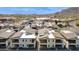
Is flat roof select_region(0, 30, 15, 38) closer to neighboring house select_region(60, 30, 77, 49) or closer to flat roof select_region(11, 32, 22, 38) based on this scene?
flat roof select_region(11, 32, 22, 38)

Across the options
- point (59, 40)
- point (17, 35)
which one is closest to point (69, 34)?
point (59, 40)

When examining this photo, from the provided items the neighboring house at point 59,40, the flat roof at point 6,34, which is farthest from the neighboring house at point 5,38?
the neighboring house at point 59,40

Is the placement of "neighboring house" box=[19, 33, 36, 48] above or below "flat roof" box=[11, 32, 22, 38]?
below

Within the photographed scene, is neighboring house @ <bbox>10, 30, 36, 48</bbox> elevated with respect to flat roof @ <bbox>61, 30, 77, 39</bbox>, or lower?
lower

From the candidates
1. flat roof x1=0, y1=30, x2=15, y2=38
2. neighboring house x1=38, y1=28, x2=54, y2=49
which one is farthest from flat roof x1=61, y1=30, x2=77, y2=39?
flat roof x1=0, y1=30, x2=15, y2=38

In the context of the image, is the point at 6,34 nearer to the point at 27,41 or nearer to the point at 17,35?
the point at 17,35

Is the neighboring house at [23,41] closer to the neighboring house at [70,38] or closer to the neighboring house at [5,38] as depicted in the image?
the neighboring house at [5,38]

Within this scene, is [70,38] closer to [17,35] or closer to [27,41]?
[27,41]

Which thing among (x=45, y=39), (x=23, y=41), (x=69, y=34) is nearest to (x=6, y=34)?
(x=23, y=41)

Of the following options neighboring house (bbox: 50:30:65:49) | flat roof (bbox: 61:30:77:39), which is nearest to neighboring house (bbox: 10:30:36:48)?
neighboring house (bbox: 50:30:65:49)

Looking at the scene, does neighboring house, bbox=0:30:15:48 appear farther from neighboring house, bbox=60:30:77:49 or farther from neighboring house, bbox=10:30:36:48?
neighboring house, bbox=60:30:77:49
